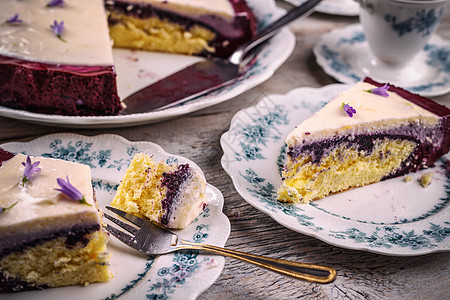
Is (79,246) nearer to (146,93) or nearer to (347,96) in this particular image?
(146,93)

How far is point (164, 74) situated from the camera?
3283 mm

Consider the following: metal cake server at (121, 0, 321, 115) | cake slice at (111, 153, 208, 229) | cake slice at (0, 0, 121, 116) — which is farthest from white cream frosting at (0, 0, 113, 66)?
cake slice at (111, 153, 208, 229)

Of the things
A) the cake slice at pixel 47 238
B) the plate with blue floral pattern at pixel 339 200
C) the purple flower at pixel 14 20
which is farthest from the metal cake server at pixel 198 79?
the cake slice at pixel 47 238

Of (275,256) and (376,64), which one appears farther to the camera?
(376,64)

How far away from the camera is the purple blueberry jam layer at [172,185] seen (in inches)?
80.0

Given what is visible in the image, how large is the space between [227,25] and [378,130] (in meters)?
1.47

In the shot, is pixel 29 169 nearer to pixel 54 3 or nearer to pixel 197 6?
pixel 54 3

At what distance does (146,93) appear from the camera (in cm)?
292

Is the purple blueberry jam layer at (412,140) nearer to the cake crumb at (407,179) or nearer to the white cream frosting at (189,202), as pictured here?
the cake crumb at (407,179)

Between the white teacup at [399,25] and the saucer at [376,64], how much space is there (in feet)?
0.40

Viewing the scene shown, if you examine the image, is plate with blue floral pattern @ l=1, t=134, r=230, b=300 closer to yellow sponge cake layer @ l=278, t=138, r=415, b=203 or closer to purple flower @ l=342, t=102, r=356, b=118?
yellow sponge cake layer @ l=278, t=138, r=415, b=203

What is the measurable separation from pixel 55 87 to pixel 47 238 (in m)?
1.14

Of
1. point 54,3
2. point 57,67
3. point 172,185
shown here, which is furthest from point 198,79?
point 172,185

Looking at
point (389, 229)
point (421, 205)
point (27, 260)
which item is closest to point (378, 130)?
point (421, 205)
